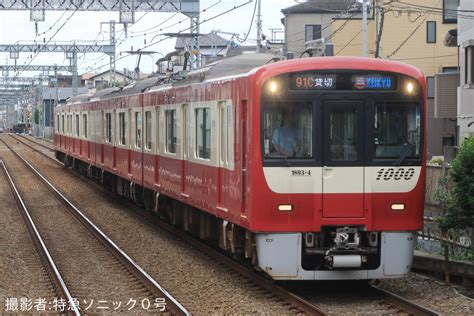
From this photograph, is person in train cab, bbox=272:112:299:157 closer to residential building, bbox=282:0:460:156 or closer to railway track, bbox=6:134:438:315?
railway track, bbox=6:134:438:315

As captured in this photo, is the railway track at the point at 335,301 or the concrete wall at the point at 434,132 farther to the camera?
the concrete wall at the point at 434,132

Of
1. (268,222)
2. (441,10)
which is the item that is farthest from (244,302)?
(441,10)

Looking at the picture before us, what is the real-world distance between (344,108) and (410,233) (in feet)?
4.89

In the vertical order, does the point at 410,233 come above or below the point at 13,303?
above

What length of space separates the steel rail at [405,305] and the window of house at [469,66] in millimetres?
12660

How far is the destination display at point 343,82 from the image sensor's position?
9.35m

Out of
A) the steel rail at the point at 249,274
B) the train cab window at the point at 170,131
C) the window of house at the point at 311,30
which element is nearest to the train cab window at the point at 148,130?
the steel rail at the point at 249,274

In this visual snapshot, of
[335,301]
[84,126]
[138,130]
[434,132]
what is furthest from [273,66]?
[434,132]

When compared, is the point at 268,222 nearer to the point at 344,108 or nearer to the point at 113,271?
the point at 344,108

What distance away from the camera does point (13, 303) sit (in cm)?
933

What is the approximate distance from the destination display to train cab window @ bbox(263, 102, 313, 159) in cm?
21

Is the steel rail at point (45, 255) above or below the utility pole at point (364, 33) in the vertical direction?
below

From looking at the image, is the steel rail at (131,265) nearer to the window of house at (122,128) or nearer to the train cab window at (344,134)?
the window of house at (122,128)

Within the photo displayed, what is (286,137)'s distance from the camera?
932cm
